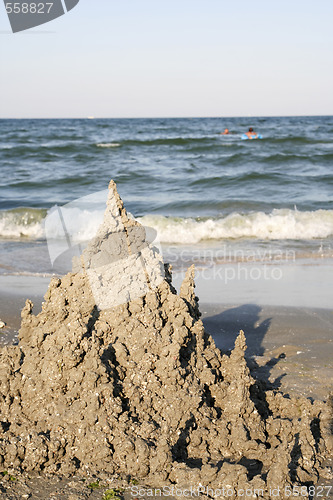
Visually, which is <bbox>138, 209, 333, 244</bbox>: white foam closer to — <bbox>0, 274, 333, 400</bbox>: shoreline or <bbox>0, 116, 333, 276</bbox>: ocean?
<bbox>0, 116, 333, 276</bbox>: ocean

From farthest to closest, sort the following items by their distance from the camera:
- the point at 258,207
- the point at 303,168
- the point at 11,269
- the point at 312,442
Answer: the point at 303,168
the point at 258,207
the point at 11,269
the point at 312,442

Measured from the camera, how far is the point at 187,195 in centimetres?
1578

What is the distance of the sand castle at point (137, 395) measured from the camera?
2.82 meters

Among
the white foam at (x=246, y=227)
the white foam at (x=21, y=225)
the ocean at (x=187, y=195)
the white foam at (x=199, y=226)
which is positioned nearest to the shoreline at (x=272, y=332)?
the ocean at (x=187, y=195)

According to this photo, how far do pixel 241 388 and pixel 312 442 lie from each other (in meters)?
0.47

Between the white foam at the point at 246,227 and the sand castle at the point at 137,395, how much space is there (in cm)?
707

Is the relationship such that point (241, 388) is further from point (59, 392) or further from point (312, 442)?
point (59, 392)

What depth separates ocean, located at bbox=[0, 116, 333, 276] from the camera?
387 inches

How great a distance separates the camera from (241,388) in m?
3.20

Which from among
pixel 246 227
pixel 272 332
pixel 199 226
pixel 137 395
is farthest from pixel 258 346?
pixel 246 227

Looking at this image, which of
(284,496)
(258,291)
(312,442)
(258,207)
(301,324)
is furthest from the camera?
(258,207)

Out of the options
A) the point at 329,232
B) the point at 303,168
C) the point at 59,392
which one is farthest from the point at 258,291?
the point at 303,168

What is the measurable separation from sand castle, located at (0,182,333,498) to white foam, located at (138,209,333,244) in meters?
7.07

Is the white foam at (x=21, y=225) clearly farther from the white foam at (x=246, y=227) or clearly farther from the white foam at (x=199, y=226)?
the white foam at (x=246, y=227)
